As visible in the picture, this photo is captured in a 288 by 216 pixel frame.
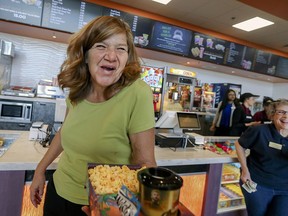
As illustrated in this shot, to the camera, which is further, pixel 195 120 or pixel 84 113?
pixel 195 120

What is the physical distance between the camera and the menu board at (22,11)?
3.20 metres

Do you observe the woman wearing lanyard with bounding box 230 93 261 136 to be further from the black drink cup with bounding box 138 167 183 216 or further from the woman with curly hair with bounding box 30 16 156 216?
the black drink cup with bounding box 138 167 183 216

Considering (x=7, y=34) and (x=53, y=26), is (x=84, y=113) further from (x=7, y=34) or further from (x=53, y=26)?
(x=7, y=34)

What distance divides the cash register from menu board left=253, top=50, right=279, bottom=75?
3925 millimetres

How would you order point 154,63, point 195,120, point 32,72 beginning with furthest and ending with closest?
point 154,63 → point 32,72 → point 195,120

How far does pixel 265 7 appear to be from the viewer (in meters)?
2.34

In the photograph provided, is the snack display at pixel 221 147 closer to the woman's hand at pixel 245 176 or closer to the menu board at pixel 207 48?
the woman's hand at pixel 245 176

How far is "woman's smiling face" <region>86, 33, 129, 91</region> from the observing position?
77 centimetres

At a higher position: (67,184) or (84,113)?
(84,113)

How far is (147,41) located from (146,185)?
3.87 m

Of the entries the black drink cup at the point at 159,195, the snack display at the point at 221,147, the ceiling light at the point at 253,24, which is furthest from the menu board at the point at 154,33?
the black drink cup at the point at 159,195

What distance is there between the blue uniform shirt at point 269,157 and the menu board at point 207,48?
2.87 m

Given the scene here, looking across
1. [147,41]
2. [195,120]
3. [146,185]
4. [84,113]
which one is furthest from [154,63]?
[146,185]

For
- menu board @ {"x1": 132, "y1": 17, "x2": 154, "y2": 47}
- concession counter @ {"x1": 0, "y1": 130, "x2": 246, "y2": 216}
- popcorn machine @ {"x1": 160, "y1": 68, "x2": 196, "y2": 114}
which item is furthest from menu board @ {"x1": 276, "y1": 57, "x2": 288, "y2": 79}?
concession counter @ {"x1": 0, "y1": 130, "x2": 246, "y2": 216}
